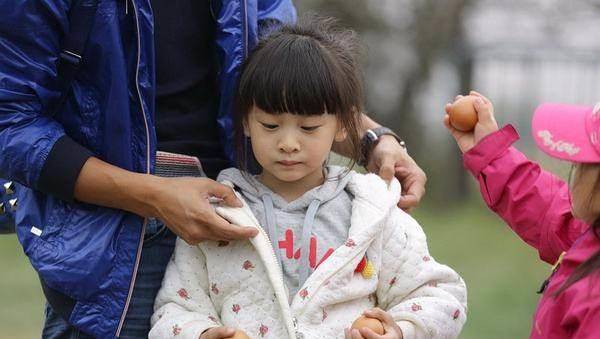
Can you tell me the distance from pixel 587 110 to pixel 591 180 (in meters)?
0.21

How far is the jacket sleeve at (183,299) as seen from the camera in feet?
9.56

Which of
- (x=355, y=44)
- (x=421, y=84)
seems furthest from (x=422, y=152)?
(x=355, y=44)

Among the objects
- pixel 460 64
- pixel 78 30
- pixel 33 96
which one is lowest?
pixel 460 64

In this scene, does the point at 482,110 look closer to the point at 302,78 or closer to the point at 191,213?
the point at 302,78

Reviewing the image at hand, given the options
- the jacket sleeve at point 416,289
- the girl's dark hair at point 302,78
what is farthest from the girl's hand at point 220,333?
the girl's dark hair at point 302,78

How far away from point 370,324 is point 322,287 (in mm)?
150

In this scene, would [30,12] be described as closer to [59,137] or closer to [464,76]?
[59,137]

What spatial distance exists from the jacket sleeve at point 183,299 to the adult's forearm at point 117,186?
0.17m

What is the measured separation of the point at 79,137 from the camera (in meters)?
2.99

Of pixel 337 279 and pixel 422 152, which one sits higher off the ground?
pixel 337 279

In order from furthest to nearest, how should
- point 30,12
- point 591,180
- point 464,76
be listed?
point 464,76 → point 30,12 → point 591,180

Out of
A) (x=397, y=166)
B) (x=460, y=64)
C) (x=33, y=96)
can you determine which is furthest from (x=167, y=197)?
(x=460, y=64)

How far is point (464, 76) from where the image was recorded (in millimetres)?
12344

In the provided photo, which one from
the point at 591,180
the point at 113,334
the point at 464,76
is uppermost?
the point at 591,180
